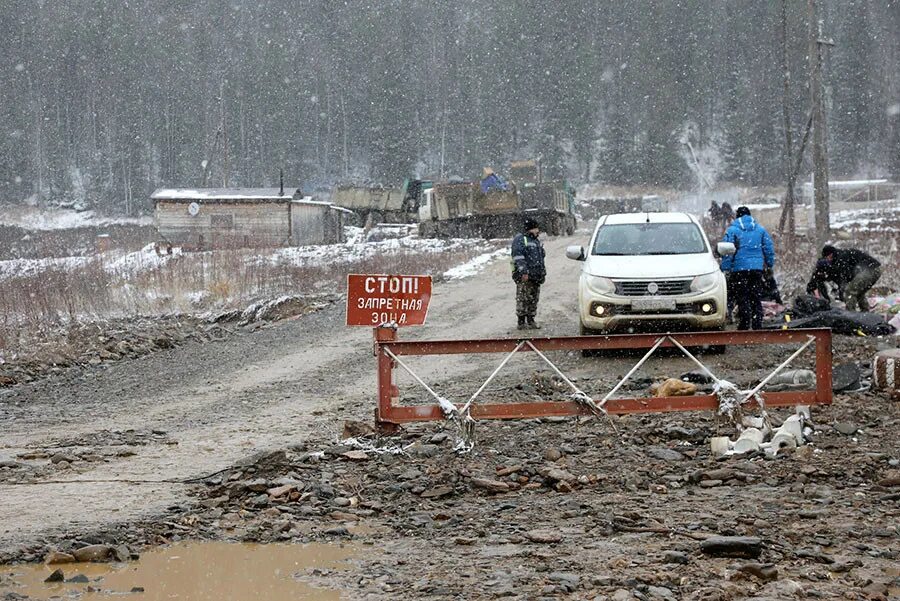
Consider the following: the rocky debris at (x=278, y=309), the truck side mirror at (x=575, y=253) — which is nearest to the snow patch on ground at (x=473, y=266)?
the rocky debris at (x=278, y=309)

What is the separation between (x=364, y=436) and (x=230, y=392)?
3.89 meters

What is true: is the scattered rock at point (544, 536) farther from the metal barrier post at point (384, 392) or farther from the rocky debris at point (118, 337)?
the rocky debris at point (118, 337)

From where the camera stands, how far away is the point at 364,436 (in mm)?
8602

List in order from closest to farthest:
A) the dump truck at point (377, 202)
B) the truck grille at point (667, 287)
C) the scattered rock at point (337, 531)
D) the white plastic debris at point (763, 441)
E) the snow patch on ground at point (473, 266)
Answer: the scattered rock at point (337, 531) → the white plastic debris at point (763, 441) → the truck grille at point (667, 287) → the snow patch on ground at point (473, 266) → the dump truck at point (377, 202)

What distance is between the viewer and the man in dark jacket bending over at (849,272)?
15.0 metres

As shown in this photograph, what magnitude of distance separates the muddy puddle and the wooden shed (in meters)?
51.3

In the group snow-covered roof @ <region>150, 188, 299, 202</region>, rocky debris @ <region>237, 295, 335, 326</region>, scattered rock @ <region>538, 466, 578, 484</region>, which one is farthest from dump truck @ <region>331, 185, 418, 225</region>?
scattered rock @ <region>538, 466, 578, 484</region>

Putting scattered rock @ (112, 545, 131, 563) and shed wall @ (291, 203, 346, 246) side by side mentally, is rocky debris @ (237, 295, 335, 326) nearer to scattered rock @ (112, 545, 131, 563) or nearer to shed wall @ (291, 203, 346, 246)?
scattered rock @ (112, 545, 131, 563)

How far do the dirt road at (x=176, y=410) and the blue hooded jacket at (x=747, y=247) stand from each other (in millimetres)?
3386

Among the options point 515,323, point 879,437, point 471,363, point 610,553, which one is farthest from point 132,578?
point 515,323

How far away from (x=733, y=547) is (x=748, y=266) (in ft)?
29.3

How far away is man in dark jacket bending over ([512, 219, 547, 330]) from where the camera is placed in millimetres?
15688

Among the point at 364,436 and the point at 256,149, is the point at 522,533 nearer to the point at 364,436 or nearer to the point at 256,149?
the point at 364,436

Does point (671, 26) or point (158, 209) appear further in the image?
point (671, 26)
